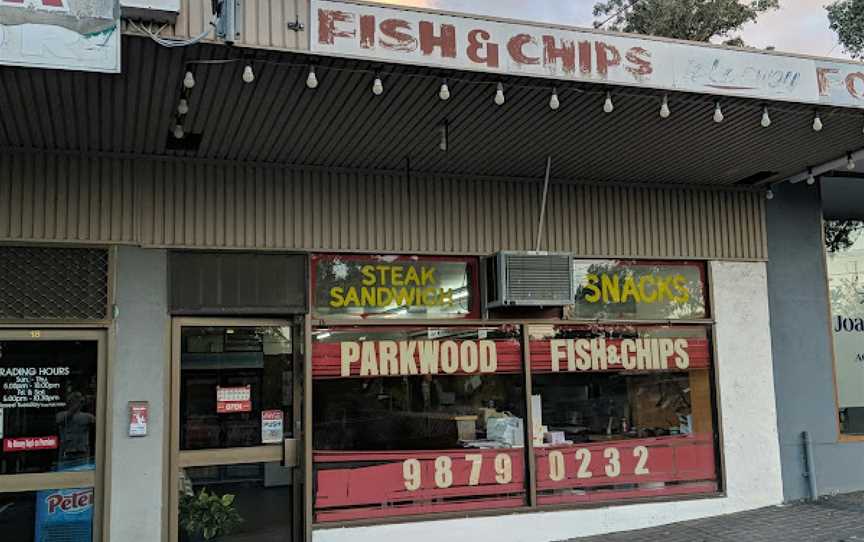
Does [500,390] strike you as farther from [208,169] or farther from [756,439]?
[208,169]

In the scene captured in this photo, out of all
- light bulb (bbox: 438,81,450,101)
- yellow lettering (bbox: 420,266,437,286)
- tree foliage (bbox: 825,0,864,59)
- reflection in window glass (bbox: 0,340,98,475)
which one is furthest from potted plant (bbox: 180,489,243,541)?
tree foliage (bbox: 825,0,864,59)

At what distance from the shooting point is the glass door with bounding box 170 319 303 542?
22.7ft

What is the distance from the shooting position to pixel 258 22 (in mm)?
4980

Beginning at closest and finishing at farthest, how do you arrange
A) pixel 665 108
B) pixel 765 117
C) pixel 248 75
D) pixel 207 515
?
pixel 248 75 < pixel 665 108 < pixel 765 117 < pixel 207 515

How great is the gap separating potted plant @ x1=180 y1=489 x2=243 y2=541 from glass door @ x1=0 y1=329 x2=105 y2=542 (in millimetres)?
691

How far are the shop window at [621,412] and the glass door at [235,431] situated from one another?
2415 millimetres

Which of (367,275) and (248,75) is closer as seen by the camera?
(248,75)

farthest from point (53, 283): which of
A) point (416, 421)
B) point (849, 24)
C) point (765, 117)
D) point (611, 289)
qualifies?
point (849, 24)

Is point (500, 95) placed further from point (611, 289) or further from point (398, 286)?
point (611, 289)

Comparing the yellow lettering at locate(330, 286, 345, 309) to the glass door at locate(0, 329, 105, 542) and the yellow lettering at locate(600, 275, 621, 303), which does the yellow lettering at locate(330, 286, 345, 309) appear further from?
the yellow lettering at locate(600, 275, 621, 303)

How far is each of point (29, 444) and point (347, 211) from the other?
331cm

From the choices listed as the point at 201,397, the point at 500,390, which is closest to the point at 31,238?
the point at 201,397

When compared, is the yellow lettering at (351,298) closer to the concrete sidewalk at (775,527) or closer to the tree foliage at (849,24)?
the concrete sidewalk at (775,527)

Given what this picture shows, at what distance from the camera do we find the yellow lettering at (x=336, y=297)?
750cm
